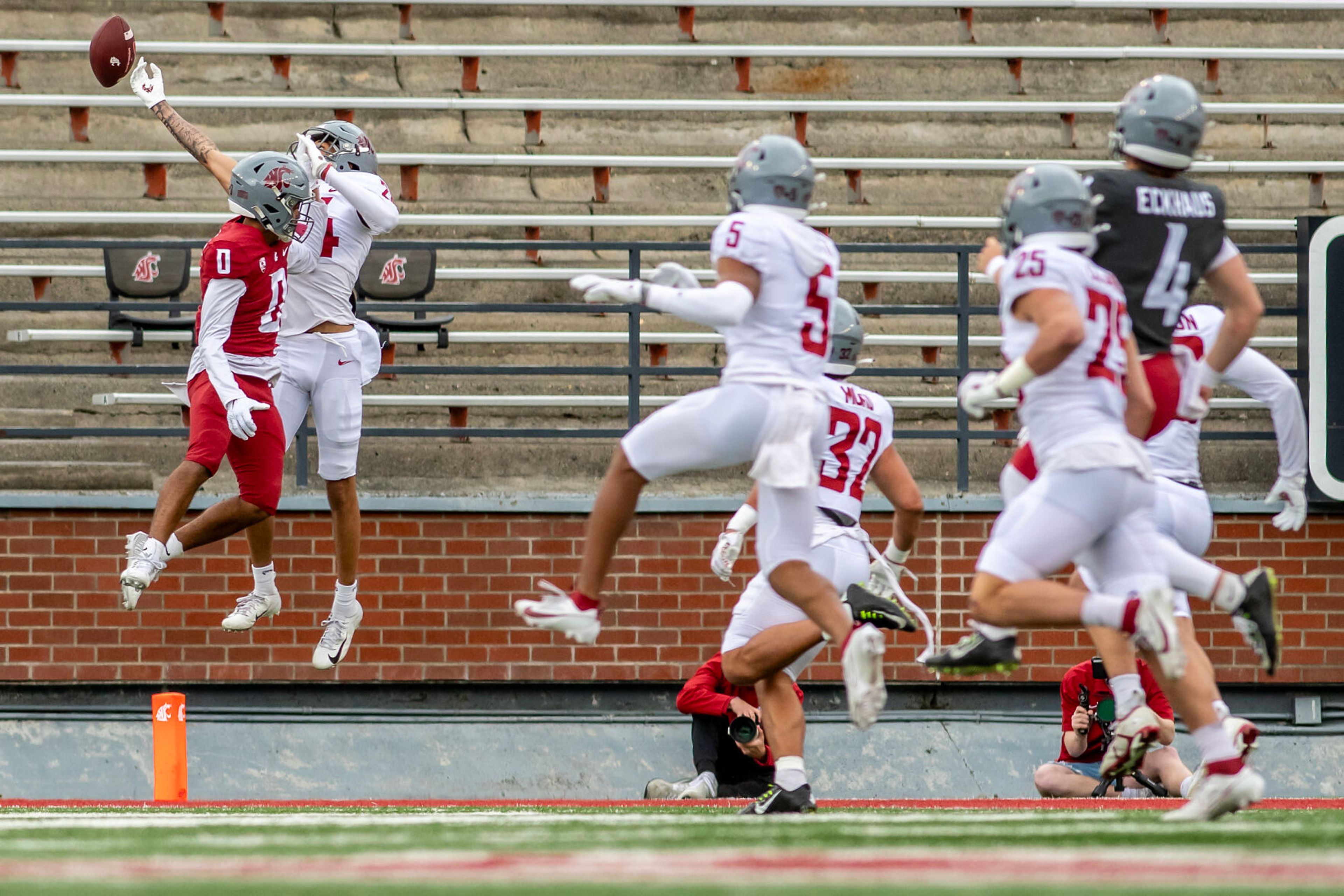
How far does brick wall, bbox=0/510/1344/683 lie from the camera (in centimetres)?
957

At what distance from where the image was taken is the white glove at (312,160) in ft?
25.5

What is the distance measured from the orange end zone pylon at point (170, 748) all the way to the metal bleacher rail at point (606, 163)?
4.07 metres

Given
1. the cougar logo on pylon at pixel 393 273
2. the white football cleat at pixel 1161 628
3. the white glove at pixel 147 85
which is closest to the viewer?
the white football cleat at pixel 1161 628

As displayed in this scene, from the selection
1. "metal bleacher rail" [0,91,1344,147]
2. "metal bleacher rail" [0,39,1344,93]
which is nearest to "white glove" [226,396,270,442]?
"metal bleacher rail" [0,91,1344,147]

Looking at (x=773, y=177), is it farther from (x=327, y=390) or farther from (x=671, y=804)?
(x=327, y=390)

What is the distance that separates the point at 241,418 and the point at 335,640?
148 cm

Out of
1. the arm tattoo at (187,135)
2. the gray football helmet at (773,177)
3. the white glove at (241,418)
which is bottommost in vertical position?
the white glove at (241,418)

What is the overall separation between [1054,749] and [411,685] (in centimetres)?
343

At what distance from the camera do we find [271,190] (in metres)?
7.65

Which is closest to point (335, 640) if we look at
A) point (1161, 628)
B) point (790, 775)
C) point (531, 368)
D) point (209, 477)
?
point (209, 477)

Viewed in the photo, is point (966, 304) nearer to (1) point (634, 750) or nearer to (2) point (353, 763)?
(1) point (634, 750)

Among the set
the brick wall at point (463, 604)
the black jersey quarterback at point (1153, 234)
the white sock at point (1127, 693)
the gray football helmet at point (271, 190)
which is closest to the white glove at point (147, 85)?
the gray football helmet at point (271, 190)

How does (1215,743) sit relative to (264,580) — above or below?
above

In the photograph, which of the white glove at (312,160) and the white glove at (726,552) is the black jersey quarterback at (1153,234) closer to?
the white glove at (726,552)
